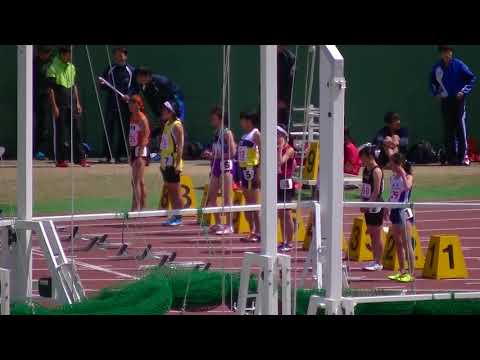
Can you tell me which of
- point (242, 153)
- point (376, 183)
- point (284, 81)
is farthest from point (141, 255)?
point (284, 81)

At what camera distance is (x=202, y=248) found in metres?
14.2

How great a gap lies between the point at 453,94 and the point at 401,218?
31.8 ft

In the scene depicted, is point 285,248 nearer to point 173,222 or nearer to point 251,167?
point 251,167

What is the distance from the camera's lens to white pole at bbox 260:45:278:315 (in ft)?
23.2

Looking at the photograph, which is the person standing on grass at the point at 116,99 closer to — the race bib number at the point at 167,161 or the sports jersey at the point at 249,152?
the race bib number at the point at 167,161

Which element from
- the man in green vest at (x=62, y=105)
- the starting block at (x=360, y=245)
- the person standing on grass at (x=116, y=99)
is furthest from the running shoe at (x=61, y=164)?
the starting block at (x=360, y=245)

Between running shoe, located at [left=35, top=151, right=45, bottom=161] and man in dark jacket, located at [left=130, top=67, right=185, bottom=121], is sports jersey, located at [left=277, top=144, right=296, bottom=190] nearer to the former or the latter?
man in dark jacket, located at [left=130, top=67, right=185, bottom=121]

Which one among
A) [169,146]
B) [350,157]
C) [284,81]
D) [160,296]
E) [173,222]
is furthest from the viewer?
[284,81]

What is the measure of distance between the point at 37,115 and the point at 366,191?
926 centimetres

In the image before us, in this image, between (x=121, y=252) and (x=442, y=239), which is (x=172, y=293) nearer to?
(x=121, y=252)

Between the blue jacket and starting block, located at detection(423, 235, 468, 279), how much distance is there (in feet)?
28.6

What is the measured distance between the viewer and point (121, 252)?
12555mm
